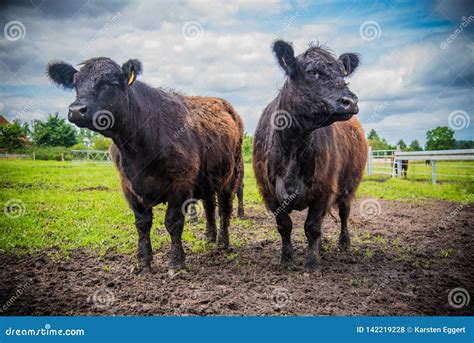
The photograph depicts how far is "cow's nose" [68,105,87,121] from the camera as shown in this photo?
418 centimetres

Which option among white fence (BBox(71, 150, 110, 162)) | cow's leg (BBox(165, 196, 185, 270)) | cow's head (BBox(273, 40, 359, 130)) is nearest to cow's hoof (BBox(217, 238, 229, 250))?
cow's leg (BBox(165, 196, 185, 270))

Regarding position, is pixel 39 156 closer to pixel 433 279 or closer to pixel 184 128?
pixel 184 128

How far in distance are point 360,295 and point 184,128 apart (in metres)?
3.11

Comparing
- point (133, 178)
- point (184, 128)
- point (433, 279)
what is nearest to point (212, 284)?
point (133, 178)

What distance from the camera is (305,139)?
502cm

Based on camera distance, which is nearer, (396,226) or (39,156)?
(396,226)

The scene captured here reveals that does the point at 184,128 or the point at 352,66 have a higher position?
the point at 352,66

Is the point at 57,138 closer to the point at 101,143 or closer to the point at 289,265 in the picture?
the point at 101,143

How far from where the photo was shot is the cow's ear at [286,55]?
4711mm

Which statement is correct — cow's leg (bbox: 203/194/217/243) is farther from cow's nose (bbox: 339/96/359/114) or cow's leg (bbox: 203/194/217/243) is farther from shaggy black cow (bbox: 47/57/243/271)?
cow's nose (bbox: 339/96/359/114)

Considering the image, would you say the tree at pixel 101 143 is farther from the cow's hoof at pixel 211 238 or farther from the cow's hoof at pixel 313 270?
the cow's hoof at pixel 313 270

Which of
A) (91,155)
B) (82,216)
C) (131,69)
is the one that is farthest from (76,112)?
(91,155)

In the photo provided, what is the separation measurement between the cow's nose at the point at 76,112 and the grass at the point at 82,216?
262 centimetres

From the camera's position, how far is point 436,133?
47.4 ft
